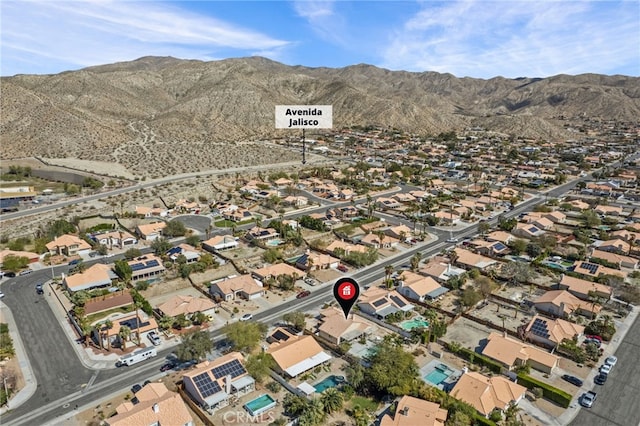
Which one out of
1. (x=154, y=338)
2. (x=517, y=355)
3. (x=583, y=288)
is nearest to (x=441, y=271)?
(x=583, y=288)

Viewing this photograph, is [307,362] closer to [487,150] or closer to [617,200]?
[617,200]

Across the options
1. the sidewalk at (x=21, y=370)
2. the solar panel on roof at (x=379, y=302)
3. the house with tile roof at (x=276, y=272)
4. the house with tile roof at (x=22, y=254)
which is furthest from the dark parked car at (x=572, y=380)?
the house with tile roof at (x=22, y=254)

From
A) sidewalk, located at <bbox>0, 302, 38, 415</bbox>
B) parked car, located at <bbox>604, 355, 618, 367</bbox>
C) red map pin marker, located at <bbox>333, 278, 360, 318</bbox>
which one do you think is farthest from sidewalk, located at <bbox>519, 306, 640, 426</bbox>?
sidewalk, located at <bbox>0, 302, 38, 415</bbox>

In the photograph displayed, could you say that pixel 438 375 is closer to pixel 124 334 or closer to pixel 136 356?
pixel 136 356

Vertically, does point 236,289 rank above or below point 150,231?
below

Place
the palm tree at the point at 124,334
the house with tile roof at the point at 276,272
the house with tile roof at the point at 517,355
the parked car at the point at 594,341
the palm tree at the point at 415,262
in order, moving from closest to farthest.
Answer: the house with tile roof at the point at 517,355 < the palm tree at the point at 124,334 < the parked car at the point at 594,341 < the house with tile roof at the point at 276,272 < the palm tree at the point at 415,262

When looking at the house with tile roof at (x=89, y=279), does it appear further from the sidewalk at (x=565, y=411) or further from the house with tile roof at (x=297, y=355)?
the sidewalk at (x=565, y=411)
